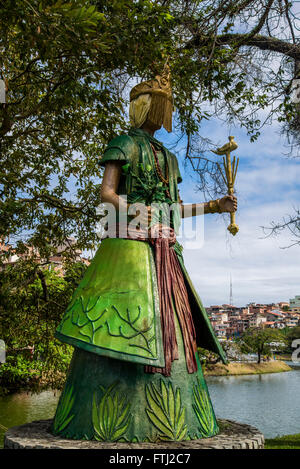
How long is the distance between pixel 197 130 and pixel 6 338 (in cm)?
478

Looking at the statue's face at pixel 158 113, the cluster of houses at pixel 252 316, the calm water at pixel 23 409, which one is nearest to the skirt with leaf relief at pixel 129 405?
the statue's face at pixel 158 113

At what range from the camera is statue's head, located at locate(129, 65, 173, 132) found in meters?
4.08

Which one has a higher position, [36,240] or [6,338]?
[36,240]

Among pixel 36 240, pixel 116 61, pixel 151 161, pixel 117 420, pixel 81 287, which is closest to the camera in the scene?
pixel 117 420

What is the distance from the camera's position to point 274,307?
119 meters

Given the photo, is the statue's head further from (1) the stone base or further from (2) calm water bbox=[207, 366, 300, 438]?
(2) calm water bbox=[207, 366, 300, 438]

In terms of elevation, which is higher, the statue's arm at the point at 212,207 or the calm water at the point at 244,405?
the statue's arm at the point at 212,207

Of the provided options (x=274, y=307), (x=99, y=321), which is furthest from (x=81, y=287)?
(x=274, y=307)

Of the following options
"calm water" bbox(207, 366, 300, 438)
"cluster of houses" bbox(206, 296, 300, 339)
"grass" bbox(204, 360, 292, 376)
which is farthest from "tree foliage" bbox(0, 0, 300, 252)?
"cluster of houses" bbox(206, 296, 300, 339)

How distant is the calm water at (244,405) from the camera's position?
16234 millimetres

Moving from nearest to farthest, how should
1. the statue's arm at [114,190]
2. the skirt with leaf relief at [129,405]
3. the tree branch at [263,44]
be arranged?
the skirt with leaf relief at [129,405]
the statue's arm at [114,190]
the tree branch at [263,44]

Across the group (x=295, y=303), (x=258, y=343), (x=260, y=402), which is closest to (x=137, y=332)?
(x=260, y=402)

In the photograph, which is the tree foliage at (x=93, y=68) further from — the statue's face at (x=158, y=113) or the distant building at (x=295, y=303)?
the distant building at (x=295, y=303)
